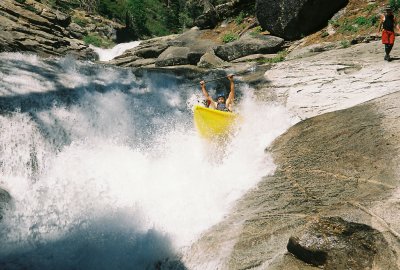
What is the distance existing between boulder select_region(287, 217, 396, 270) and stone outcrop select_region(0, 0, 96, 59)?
58.0 ft

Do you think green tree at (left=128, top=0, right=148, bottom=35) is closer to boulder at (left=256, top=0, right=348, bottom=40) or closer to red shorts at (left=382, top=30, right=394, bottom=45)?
boulder at (left=256, top=0, right=348, bottom=40)

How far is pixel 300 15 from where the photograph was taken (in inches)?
643

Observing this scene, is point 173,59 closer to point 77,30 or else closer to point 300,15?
point 300,15

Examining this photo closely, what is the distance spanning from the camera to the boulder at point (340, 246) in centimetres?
427

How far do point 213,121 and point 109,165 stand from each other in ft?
9.54

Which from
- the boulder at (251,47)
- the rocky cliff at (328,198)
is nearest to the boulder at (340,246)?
the rocky cliff at (328,198)

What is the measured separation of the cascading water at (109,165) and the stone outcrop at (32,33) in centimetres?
855

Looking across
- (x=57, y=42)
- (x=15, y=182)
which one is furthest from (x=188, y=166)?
(x=57, y=42)

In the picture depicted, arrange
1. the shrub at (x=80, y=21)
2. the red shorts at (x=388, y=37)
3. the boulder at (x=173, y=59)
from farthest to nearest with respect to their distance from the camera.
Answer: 1. the shrub at (x=80, y=21)
2. the boulder at (x=173, y=59)
3. the red shorts at (x=388, y=37)

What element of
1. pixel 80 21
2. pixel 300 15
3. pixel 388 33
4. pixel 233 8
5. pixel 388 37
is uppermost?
pixel 80 21

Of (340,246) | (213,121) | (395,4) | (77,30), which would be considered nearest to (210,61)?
(395,4)

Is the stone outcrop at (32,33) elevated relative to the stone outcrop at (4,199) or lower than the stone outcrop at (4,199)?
elevated

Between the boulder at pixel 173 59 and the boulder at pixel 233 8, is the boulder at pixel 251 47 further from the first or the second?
the boulder at pixel 233 8

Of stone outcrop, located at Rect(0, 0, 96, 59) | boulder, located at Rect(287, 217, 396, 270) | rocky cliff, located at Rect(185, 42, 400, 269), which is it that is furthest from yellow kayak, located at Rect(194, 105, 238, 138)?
stone outcrop, located at Rect(0, 0, 96, 59)
